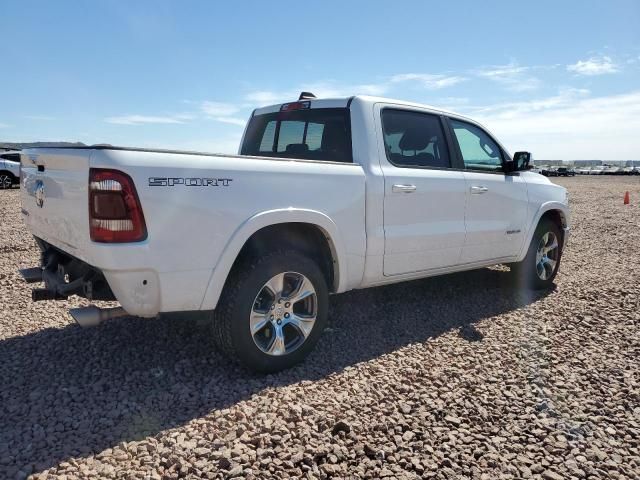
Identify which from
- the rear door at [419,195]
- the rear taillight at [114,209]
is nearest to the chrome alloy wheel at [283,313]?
the rear door at [419,195]

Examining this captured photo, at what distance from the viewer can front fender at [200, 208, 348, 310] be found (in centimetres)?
307

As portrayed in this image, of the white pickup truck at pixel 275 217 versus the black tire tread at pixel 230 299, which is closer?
the white pickup truck at pixel 275 217

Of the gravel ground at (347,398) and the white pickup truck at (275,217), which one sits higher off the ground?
the white pickup truck at (275,217)

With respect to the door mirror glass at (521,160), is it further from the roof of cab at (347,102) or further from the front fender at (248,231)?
the front fender at (248,231)

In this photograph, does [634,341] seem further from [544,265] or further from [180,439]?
[180,439]

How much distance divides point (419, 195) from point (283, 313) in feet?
5.03

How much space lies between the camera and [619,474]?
2.47 meters

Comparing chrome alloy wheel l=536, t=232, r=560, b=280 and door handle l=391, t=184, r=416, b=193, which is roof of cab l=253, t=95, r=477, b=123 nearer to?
door handle l=391, t=184, r=416, b=193

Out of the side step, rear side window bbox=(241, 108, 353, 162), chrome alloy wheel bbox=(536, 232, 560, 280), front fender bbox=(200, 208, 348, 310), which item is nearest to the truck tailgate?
the side step

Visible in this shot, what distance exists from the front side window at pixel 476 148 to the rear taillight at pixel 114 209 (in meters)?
3.19

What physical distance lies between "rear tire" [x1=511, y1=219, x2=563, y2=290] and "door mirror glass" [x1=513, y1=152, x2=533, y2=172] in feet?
2.75

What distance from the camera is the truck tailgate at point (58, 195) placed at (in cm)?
284

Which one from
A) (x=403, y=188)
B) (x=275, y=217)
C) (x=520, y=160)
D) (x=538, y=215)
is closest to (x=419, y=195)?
(x=403, y=188)

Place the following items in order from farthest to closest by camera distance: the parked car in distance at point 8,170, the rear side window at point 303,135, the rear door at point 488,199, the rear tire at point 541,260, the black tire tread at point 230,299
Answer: the parked car in distance at point 8,170 → the rear tire at point 541,260 → the rear door at point 488,199 → the rear side window at point 303,135 → the black tire tread at point 230,299
